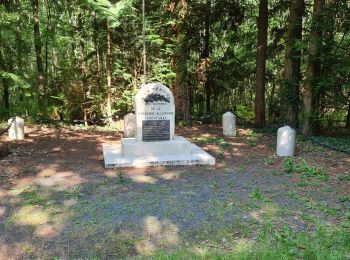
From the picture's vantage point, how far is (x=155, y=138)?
852 centimetres

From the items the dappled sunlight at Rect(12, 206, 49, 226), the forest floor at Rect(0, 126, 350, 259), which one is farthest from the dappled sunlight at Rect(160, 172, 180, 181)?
the dappled sunlight at Rect(12, 206, 49, 226)

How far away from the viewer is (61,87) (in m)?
15.9

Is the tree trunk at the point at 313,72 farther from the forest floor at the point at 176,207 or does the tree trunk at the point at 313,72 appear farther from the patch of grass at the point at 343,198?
the patch of grass at the point at 343,198

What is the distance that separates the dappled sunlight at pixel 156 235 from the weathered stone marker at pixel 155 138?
329cm

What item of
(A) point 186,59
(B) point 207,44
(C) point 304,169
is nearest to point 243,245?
(C) point 304,169

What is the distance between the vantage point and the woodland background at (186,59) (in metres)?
10.8

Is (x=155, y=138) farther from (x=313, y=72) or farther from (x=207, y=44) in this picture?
(x=207, y=44)

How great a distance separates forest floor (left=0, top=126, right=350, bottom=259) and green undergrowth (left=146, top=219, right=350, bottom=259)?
0.01 m

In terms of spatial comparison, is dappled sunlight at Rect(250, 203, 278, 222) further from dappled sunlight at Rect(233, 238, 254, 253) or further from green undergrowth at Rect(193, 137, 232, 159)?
green undergrowth at Rect(193, 137, 232, 159)

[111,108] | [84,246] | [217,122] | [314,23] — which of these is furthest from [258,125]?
[84,246]

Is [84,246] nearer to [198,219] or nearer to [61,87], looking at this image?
[198,219]

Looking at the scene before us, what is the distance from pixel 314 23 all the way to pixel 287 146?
395cm

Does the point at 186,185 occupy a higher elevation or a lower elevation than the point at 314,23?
lower

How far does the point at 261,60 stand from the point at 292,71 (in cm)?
170
